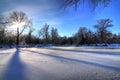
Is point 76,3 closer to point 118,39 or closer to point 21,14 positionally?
point 21,14

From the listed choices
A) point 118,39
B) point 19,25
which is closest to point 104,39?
point 118,39

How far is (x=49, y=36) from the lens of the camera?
256 feet

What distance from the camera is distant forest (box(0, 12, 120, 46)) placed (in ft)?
158

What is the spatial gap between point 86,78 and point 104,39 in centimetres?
5955

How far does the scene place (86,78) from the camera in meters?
6.14

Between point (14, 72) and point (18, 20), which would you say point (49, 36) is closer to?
point (18, 20)

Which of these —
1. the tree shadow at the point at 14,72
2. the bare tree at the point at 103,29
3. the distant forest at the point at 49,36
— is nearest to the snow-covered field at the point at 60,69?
the tree shadow at the point at 14,72

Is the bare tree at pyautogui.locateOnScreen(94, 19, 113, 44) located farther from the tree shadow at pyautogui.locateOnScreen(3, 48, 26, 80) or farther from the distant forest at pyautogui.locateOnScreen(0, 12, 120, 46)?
the tree shadow at pyautogui.locateOnScreen(3, 48, 26, 80)

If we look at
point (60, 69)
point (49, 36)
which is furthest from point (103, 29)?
point (60, 69)

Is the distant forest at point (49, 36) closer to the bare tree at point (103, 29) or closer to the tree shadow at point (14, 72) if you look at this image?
the bare tree at point (103, 29)

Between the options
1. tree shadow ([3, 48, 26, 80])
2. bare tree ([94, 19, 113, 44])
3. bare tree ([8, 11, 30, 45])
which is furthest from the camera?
bare tree ([94, 19, 113, 44])

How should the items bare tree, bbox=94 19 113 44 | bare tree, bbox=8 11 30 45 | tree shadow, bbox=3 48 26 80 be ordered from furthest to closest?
bare tree, bbox=94 19 113 44
bare tree, bbox=8 11 30 45
tree shadow, bbox=3 48 26 80

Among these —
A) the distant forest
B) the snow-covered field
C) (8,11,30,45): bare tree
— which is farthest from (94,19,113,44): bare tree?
the snow-covered field

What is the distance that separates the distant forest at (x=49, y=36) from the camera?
48.1 meters
